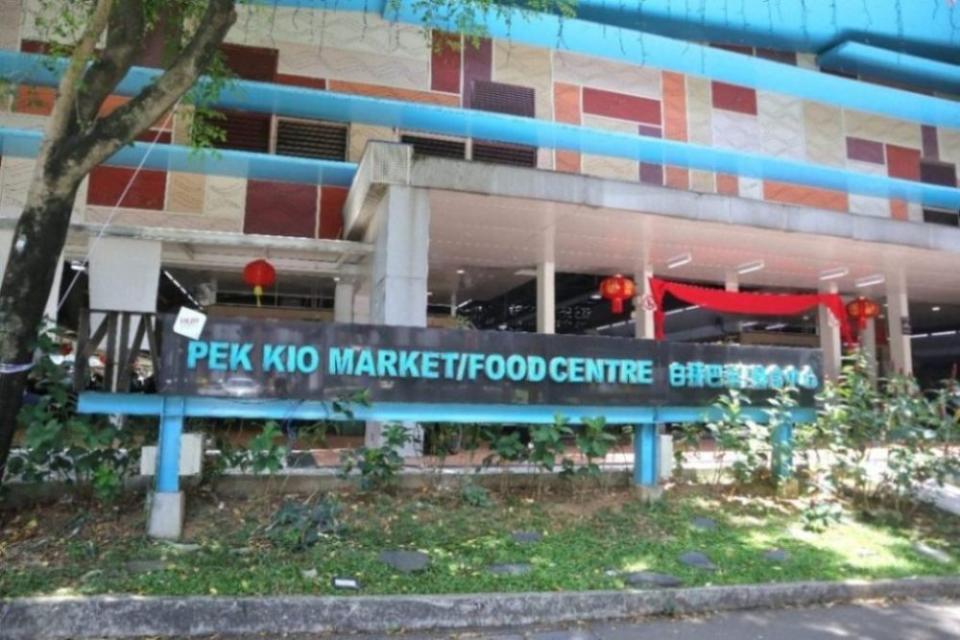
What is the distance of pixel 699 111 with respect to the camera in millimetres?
14531

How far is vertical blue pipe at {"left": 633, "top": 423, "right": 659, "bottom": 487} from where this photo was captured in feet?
23.7

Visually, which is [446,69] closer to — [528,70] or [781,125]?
[528,70]

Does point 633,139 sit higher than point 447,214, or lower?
higher

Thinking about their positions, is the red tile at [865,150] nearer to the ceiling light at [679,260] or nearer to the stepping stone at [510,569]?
the ceiling light at [679,260]

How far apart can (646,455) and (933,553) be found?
264 centimetres

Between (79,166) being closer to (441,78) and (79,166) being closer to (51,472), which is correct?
(51,472)

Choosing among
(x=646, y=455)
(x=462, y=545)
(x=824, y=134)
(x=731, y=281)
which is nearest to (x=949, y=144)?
(x=824, y=134)

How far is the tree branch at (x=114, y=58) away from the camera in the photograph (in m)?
6.17

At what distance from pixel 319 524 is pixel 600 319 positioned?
57.3 ft

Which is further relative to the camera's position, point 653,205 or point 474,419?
point 653,205

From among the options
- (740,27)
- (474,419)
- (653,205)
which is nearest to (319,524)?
(474,419)

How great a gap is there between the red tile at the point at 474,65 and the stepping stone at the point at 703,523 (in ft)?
29.2

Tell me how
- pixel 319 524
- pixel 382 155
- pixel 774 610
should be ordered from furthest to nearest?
pixel 382 155 → pixel 319 524 → pixel 774 610

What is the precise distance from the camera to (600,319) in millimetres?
22250
